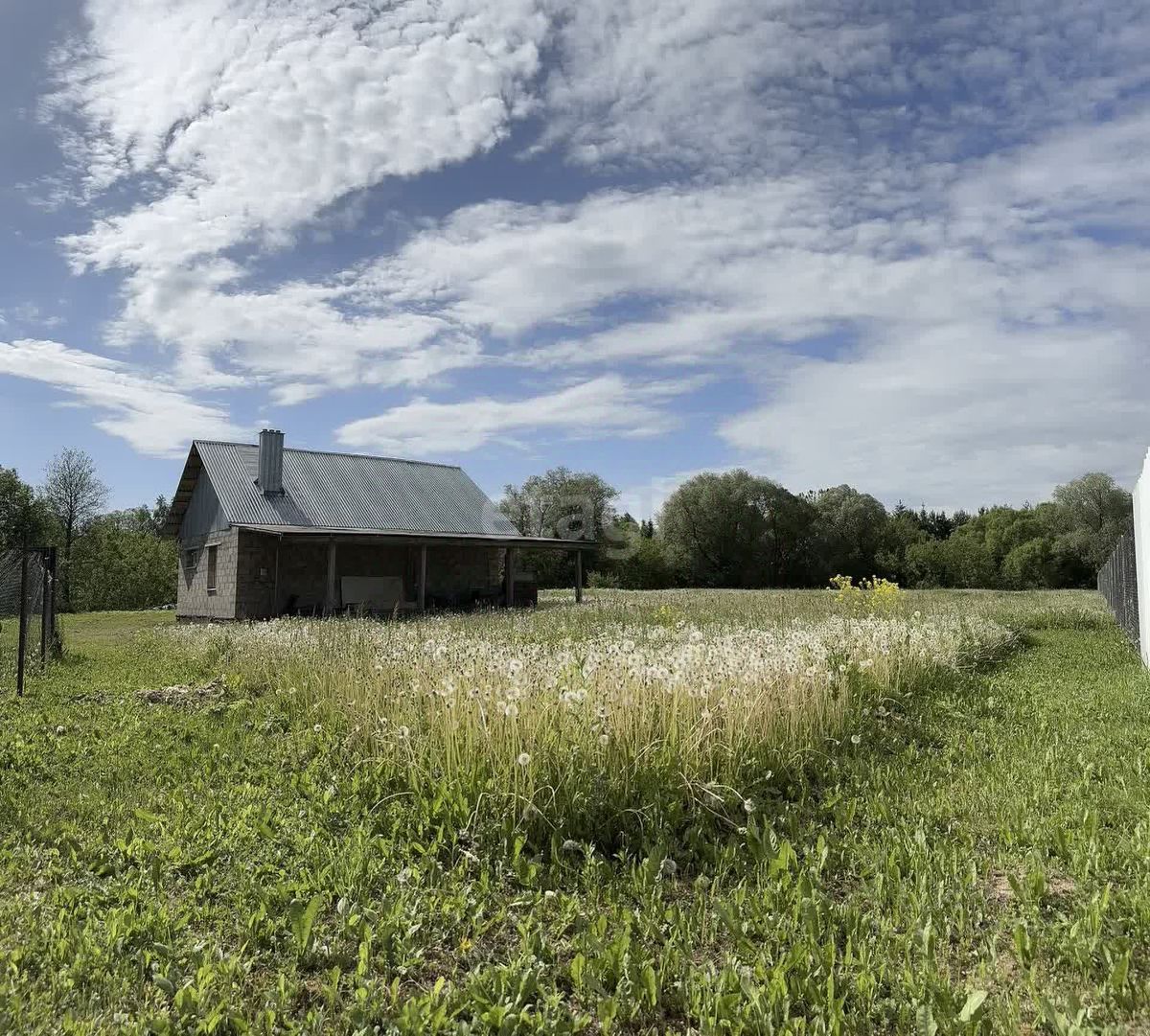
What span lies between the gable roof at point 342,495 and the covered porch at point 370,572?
2.13ft

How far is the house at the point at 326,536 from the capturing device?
20.4 meters

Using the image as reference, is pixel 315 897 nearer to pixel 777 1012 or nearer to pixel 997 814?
pixel 777 1012

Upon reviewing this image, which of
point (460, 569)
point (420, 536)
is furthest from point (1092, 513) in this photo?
point (420, 536)

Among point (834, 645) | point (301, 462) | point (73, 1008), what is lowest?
point (73, 1008)

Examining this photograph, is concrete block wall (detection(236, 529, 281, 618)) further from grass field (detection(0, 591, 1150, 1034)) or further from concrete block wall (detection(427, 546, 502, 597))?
grass field (detection(0, 591, 1150, 1034))

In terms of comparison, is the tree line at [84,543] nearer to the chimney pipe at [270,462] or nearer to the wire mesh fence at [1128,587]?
the chimney pipe at [270,462]

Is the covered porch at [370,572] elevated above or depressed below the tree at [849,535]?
below

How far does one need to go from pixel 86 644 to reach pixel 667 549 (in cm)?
3377

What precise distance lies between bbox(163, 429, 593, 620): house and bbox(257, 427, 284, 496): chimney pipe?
29 millimetres

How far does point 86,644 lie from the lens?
1565 cm

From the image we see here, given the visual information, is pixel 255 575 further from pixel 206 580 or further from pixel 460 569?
pixel 460 569

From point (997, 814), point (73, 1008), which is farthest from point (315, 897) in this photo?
point (997, 814)

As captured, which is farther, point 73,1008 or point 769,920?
point 769,920

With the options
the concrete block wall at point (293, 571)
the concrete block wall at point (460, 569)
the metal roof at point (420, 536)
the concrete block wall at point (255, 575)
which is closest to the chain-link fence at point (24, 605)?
the metal roof at point (420, 536)
